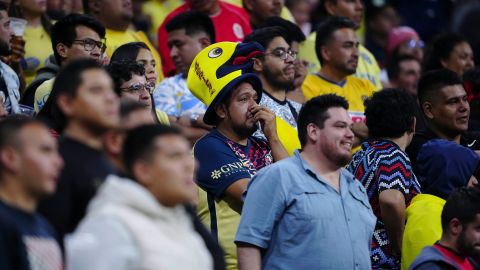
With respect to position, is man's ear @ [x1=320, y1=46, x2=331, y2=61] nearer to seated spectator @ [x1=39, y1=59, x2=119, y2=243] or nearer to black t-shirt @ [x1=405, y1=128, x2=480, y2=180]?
black t-shirt @ [x1=405, y1=128, x2=480, y2=180]

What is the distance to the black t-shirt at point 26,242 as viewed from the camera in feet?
16.8

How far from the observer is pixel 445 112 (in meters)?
9.21

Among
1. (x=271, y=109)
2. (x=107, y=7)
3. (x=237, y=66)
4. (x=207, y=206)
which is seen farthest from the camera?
(x=107, y=7)

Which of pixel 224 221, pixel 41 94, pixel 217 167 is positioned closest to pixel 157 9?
pixel 41 94

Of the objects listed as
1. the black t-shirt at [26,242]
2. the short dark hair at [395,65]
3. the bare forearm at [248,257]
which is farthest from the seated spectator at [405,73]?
the black t-shirt at [26,242]

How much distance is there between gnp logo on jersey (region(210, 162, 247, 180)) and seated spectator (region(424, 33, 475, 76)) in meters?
4.69

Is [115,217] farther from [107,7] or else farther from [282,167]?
[107,7]

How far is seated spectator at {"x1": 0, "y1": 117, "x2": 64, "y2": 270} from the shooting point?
5.25 metres

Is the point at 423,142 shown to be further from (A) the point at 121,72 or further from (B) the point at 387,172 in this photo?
(A) the point at 121,72

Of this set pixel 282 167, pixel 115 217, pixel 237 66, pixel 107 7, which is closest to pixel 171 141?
pixel 115 217

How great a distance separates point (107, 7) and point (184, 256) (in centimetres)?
610

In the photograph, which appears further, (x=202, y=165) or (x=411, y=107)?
(x=411, y=107)

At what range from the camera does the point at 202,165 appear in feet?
25.7

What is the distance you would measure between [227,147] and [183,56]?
289 centimetres
